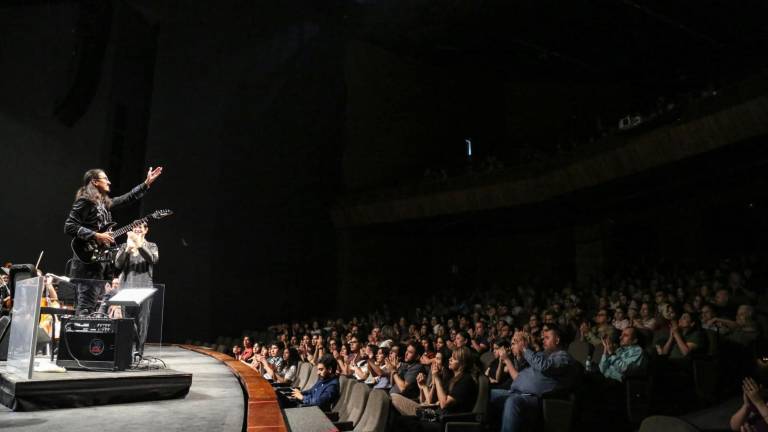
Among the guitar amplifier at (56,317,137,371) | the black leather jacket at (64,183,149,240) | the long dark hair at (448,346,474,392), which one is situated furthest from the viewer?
the long dark hair at (448,346,474,392)

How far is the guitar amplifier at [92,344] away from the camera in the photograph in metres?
2.57

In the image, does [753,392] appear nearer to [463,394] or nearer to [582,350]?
[463,394]

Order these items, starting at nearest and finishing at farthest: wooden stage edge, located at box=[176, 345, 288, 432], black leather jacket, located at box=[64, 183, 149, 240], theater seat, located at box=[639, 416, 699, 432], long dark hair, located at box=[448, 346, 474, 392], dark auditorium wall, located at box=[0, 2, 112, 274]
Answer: theater seat, located at box=[639, 416, 699, 432], wooden stage edge, located at box=[176, 345, 288, 432], black leather jacket, located at box=[64, 183, 149, 240], long dark hair, located at box=[448, 346, 474, 392], dark auditorium wall, located at box=[0, 2, 112, 274]

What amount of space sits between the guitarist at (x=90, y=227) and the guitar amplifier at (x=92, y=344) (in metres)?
0.15

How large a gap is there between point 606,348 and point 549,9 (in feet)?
24.2

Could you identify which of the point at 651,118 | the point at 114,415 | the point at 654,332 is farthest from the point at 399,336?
the point at 114,415

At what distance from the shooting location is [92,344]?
2.59 metres

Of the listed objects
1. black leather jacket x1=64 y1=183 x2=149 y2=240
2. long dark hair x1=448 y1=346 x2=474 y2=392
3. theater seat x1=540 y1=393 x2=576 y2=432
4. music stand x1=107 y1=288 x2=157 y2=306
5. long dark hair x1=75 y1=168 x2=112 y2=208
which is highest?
long dark hair x1=75 y1=168 x2=112 y2=208

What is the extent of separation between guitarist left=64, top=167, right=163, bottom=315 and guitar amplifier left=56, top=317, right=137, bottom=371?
148mm

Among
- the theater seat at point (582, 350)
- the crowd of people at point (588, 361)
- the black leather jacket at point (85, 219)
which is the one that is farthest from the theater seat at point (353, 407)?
the theater seat at point (582, 350)

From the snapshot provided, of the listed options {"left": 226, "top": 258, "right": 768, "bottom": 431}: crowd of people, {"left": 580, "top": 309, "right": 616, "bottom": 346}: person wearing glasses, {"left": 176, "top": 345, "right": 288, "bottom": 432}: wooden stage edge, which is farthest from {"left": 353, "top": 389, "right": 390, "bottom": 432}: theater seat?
{"left": 580, "top": 309, "right": 616, "bottom": 346}: person wearing glasses

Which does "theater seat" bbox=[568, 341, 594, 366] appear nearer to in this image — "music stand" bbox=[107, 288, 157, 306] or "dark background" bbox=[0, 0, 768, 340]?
"music stand" bbox=[107, 288, 157, 306]

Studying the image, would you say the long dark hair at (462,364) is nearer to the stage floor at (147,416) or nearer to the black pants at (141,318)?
the stage floor at (147,416)

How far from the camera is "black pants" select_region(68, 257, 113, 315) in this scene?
2734 mm
